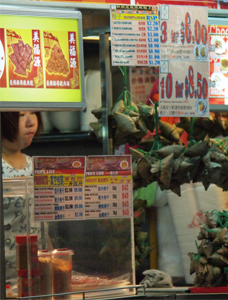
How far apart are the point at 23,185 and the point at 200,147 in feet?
3.60

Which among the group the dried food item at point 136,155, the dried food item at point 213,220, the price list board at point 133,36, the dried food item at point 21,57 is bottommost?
the dried food item at point 213,220

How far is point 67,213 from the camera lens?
2.45 metres

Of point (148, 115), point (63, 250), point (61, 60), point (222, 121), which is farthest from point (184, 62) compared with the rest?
point (63, 250)

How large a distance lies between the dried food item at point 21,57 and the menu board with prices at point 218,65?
1168 mm

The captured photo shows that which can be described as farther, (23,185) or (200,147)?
(200,147)

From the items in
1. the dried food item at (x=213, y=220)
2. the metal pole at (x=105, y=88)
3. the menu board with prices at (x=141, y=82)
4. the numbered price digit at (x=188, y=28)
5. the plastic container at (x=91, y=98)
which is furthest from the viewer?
the menu board with prices at (x=141, y=82)

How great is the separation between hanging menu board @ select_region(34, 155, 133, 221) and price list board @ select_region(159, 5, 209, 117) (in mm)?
461

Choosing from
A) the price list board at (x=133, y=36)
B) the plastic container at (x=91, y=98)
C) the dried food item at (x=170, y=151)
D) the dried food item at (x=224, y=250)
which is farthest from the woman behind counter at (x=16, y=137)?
the dried food item at (x=224, y=250)

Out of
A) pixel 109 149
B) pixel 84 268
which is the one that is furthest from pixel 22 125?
pixel 84 268

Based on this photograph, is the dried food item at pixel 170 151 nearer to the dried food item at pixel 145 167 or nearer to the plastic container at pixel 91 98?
the dried food item at pixel 145 167

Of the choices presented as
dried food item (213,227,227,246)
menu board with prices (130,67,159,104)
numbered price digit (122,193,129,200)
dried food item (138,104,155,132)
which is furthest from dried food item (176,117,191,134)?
menu board with prices (130,67,159,104)

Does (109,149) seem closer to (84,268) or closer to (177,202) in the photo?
(84,268)

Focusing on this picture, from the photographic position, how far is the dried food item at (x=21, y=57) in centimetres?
245

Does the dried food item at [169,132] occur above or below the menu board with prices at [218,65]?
below
